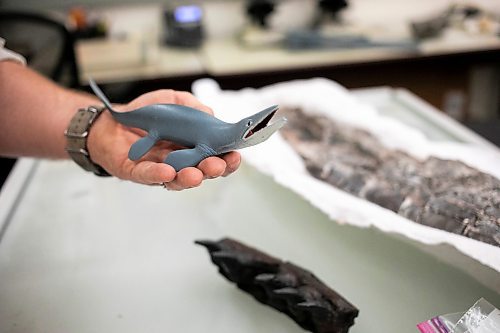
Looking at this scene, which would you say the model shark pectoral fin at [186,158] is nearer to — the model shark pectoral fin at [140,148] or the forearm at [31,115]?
the model shark pectoral fin at [140,148]

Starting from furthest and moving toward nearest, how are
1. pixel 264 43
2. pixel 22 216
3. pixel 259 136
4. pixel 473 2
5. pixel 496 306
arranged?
pixel 473 2, pixel 264 43, pixel 22 216, pixel 496 306, pixel 259 136

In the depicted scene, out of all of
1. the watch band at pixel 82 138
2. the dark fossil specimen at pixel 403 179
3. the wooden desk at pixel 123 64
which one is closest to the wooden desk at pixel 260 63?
the wooden desk at pixel 123 64

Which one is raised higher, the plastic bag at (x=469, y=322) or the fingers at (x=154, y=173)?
the fingers at (x=154, y=173)

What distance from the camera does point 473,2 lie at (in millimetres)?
2441

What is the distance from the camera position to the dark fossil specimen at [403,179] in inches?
29.5

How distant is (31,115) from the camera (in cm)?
87

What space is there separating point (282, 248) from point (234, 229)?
107mm

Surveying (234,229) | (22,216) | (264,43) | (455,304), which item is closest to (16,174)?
(22,216)

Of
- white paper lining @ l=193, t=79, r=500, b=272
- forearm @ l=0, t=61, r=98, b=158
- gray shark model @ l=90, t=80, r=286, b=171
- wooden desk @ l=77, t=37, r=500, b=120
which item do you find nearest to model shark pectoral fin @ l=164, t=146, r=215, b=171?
gray shark model @ l=90, t=80, r=286, b=171

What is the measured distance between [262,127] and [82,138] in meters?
0.38

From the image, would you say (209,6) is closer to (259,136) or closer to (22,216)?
(22,216)

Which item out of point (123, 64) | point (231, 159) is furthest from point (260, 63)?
point (231, 159)

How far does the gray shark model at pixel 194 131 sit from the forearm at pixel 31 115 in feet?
0.83

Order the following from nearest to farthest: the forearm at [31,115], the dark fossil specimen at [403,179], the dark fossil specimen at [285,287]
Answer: the dark fossil specimen at [285,287] → the dark fossil specimen at [403,179] → the forearm at [31,115]
